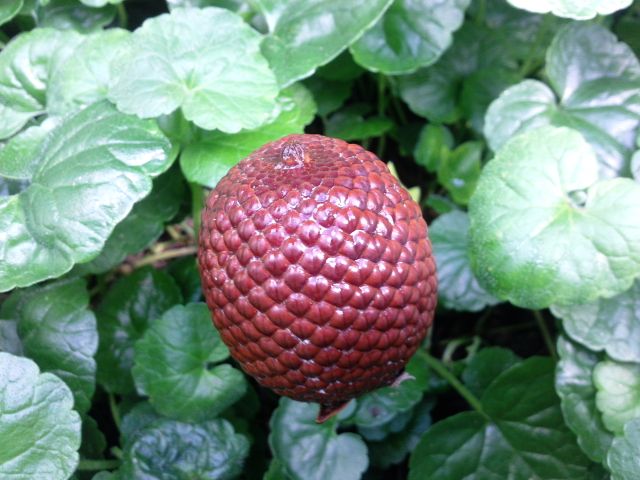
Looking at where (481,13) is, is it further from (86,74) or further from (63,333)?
(63,333)

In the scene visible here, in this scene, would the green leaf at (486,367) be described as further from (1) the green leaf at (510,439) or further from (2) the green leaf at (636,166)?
(2) the green leaf at (636,166)

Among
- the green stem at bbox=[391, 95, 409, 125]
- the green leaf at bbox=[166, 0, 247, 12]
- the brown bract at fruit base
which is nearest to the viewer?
the brown bract at fruit base

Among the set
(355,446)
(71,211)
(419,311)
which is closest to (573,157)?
(419,311)

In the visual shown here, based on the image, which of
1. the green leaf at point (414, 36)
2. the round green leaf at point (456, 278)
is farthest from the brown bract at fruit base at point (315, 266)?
the green leaf at point (414, 36)

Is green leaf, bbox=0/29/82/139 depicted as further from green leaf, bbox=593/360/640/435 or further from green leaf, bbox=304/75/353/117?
green leaf, bbox=593/360/640/435

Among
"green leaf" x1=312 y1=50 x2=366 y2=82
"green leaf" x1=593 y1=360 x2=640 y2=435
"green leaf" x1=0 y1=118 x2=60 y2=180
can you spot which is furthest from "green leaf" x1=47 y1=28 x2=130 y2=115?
"green leaf" x1=593 y1=360 x2=640 y2=435
